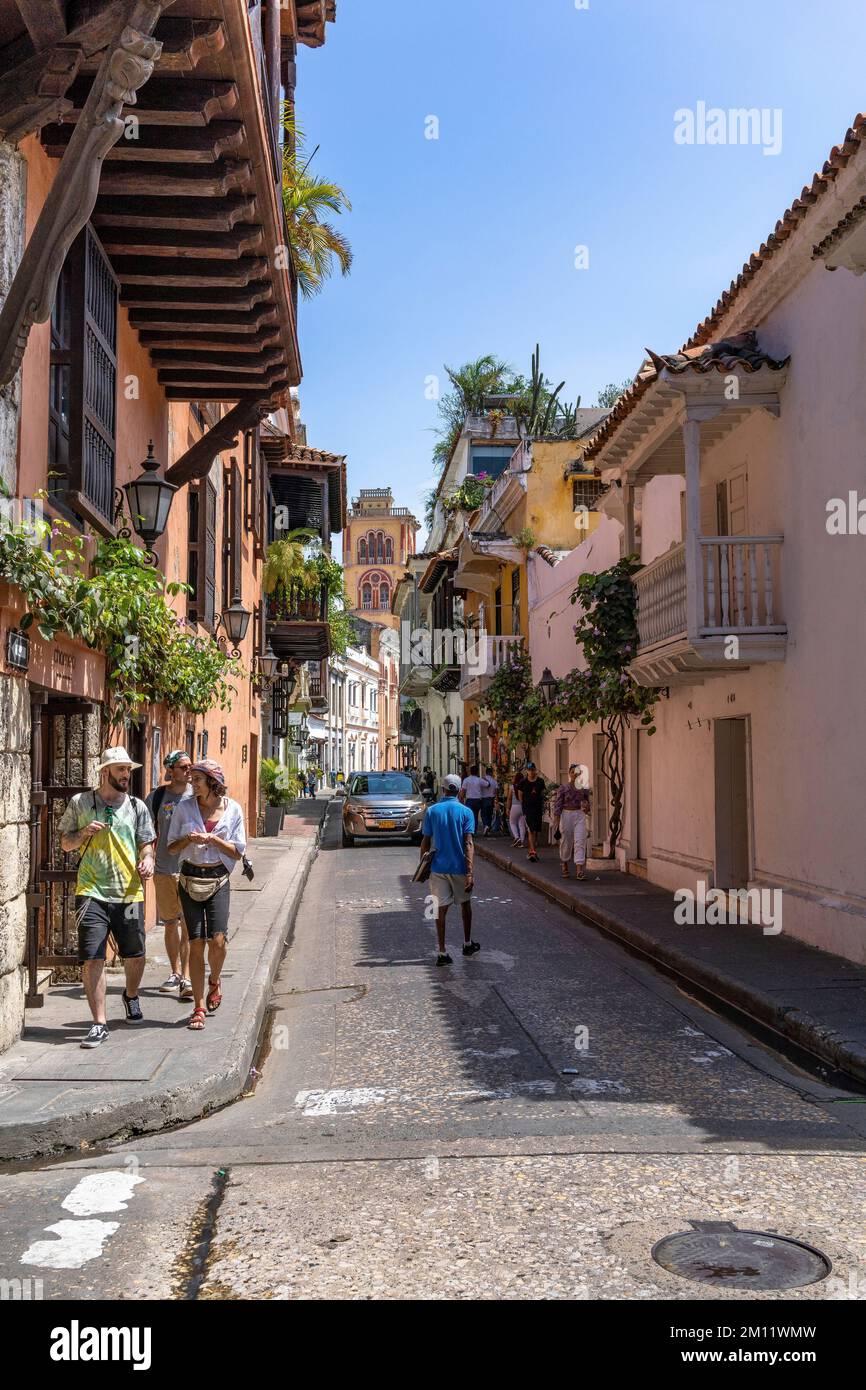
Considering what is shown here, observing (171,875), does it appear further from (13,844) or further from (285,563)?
(285,563)

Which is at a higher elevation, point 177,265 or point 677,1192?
point 177,265

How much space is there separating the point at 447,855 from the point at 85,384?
16.9ft

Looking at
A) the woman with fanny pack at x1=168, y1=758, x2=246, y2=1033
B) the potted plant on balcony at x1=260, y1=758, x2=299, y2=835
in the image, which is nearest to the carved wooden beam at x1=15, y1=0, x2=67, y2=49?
the woman with fanny pack at x1=168, y1=758, x2=246, y2=1033

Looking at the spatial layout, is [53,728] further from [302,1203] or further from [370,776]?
[370,776]

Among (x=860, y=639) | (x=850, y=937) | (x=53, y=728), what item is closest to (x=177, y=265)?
(x=53, y=728)

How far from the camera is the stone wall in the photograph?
23.4 feet

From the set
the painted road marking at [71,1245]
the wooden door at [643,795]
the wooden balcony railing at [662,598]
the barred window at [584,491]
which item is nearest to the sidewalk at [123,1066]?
the painted road marking at [71,1245]

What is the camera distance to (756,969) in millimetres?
10094

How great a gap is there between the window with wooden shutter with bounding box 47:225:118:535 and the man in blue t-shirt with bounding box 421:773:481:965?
3.92 metres

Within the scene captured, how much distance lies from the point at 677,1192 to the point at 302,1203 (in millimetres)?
1500

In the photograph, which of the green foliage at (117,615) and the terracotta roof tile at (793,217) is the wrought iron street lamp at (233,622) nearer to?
the green foliage at (117,615)

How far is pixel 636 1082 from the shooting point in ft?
22.6

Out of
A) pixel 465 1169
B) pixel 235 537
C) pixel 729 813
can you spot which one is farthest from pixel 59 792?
pixel 235 537

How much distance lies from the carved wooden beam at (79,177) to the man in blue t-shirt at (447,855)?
5.92m
